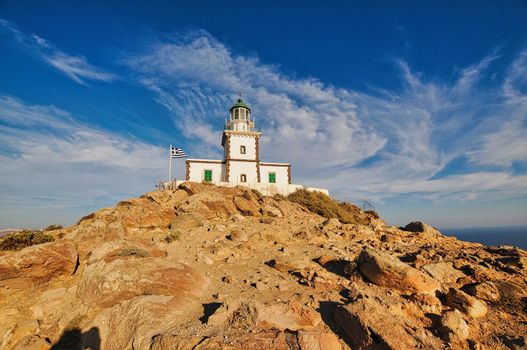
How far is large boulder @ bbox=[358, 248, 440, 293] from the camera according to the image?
840 centimetres

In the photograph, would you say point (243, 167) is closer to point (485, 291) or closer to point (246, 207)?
point (246, 207)

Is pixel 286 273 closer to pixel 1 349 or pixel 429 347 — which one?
pixel 429 347

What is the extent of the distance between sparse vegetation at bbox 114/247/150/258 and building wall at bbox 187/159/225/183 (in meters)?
21.7

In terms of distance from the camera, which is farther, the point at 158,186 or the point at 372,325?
the point at 158,186

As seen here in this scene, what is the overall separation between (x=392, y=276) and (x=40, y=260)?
48.0 ft

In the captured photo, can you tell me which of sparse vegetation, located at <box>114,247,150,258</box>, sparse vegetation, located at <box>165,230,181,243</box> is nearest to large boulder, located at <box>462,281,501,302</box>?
sparse vegetation, located at <box>114,247,150,258</box>

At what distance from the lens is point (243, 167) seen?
3434cm

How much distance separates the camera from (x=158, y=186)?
28.8 meters

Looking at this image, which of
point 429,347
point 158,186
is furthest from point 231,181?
point 429,347

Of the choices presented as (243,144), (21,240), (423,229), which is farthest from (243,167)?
(21,240)

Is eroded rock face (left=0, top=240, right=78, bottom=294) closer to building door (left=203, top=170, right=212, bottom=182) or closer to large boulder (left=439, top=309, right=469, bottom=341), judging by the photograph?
large boulder (left=439, top=309, right=469, bottom=341)

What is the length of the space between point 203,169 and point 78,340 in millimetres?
26501

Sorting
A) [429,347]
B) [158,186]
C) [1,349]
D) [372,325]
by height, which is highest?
[158,186]

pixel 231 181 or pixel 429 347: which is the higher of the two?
pixel 231 181
